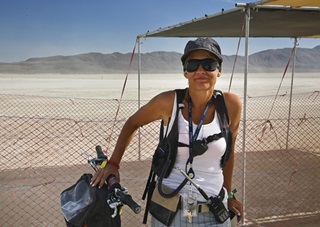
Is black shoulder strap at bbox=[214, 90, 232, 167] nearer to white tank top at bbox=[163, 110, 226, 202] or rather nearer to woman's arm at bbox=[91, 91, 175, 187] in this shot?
white tank top at bbox=[163, 110, 226, 202]

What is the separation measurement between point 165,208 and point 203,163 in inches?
13.0

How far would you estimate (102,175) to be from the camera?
6.16 feet

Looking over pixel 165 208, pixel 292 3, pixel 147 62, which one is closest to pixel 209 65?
pixel 165 208

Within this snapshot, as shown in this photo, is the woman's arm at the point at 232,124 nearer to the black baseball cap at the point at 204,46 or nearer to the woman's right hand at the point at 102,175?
the black baseball cap at the point at 204,46

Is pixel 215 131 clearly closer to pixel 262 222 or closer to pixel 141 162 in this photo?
pixel 262 222

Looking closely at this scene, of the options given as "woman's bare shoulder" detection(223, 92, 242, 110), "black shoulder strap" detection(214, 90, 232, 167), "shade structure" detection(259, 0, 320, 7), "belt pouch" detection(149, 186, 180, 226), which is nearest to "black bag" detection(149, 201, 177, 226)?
"belt pouch" detection(149, 186, 180, 226)

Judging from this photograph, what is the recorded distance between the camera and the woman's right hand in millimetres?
1821

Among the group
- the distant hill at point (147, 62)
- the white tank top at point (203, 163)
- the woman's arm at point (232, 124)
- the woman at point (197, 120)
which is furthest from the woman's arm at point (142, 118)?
the distant hill at point (147, 62)

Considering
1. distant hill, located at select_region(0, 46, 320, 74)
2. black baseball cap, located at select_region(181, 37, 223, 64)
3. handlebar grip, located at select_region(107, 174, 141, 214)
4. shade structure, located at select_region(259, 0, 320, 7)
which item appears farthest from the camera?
distant hill, located at select_region(0, 46, 320, 74)

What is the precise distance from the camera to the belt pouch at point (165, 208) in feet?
6.24

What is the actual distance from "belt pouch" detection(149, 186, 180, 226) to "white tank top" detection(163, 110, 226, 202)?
0.07 metres

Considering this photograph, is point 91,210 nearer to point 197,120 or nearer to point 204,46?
point 197,120

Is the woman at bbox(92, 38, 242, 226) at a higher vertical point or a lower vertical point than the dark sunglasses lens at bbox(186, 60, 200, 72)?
lower

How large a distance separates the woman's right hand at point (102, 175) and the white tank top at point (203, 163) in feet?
1.04
